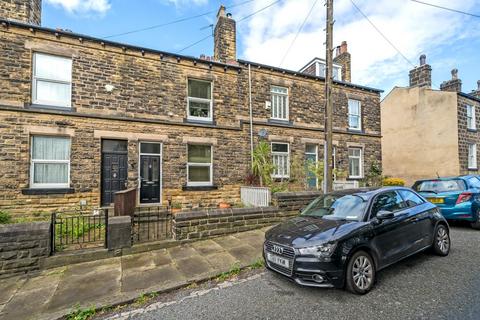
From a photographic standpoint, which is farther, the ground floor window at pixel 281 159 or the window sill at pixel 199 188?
the ground floor window at pixel 281 159

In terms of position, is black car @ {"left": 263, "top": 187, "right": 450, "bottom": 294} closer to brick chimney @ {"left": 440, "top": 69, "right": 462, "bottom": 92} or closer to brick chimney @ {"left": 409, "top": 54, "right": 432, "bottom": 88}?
brick chimney @ {"left": 409, "top": 54, "right": 432, "bottom": 88}

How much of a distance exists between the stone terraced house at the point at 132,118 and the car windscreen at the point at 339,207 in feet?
21.5

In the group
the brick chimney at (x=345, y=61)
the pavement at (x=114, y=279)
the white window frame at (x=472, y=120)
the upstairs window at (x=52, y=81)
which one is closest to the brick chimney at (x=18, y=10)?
the upstairs window at (x=52, y=81)

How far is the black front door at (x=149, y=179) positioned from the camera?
9742 mm

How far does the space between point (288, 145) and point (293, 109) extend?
2.06m

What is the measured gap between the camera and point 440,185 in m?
7.34

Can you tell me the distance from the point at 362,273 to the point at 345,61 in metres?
15.8

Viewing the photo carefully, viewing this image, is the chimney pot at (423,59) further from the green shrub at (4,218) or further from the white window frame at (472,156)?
the green shrub at (4,218)

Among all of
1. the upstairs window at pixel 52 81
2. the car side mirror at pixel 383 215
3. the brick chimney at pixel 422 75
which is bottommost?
the car side mirror at pixel 383 215

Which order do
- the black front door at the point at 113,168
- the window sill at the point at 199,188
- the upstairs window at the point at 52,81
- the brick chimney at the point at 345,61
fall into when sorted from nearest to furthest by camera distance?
the upstairs window at the point at 52,81 → the black front door at the point at 113,168 → the window sill at the point at 199,188 → the brick chimney at the point at 345,61

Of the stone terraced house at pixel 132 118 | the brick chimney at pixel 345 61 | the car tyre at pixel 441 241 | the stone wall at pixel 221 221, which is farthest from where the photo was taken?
the brick chimney at pixel 345 61

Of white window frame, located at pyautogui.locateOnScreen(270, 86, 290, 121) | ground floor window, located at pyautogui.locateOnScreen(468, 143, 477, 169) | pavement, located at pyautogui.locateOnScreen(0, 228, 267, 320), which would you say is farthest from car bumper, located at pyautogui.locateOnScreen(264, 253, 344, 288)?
ground floor window, located at pyautogui.locateOnScreen(468, 143, 477, 169)

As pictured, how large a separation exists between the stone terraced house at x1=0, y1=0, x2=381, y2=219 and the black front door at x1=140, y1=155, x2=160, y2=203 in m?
0.04

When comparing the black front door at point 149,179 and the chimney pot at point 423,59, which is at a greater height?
the chimney pot at point 423,59
